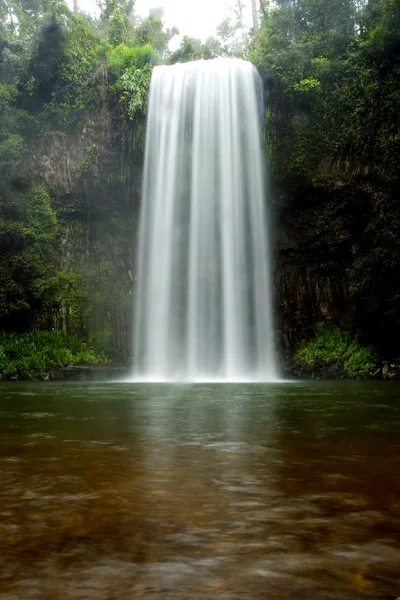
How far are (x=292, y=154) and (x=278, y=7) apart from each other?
25.3ft

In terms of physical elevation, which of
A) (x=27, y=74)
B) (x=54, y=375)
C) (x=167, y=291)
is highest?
(x=27, y=74)

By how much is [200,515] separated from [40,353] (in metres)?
15.1

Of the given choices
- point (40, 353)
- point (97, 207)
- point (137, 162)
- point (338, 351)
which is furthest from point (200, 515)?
point (97, 207)

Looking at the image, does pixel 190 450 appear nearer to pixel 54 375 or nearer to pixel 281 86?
pixel 54 375

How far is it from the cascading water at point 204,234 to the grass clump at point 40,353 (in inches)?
77.8

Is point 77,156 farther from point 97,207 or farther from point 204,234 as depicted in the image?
point 204,234

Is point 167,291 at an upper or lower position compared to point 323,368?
upper

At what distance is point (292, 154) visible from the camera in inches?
650

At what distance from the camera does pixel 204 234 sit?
17.1 m

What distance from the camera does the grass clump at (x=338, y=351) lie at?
1459cm

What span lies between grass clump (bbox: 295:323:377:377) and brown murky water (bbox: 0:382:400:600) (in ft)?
37.7

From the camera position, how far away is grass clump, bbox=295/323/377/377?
47.9ft

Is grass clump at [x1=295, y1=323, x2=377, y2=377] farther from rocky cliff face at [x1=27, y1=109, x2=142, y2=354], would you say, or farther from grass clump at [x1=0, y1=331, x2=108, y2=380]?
grass clump at [x1=0, y1=331, x2=108, y2=380]

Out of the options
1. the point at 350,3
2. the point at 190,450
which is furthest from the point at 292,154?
the point at 190,450
